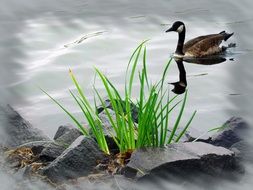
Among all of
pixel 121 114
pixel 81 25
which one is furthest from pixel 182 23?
pixel 121 114

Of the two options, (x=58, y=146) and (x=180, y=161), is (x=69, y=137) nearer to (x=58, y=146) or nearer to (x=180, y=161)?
(x=58, y=146)

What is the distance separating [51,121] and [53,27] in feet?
17.7

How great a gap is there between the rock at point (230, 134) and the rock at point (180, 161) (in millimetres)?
584

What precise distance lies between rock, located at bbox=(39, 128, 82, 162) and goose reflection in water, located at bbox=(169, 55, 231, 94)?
315 centimetres

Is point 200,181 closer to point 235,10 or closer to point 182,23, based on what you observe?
point 182,23

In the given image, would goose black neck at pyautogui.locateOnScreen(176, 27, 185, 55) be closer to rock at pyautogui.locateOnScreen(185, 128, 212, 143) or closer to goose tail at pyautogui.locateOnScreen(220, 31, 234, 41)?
goose tail at pyautogui.locateOnScreen(220, 31, 234, 41)

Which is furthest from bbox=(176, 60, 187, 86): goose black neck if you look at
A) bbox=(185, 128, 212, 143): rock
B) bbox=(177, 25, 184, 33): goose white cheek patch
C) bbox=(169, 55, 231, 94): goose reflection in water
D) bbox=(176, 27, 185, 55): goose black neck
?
bbox=(185, 128, 212, 143): rock

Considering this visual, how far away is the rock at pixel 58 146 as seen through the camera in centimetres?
801

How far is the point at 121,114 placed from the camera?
Result: 26.0 feet

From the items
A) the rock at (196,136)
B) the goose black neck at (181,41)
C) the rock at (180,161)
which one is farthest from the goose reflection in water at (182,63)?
the rock at (180,161)

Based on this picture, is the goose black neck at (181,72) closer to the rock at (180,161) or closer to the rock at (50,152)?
the rock at (180,161)

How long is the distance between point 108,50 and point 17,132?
5.00m

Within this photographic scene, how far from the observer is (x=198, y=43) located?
1541cm

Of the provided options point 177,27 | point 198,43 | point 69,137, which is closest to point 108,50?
point 177,27
